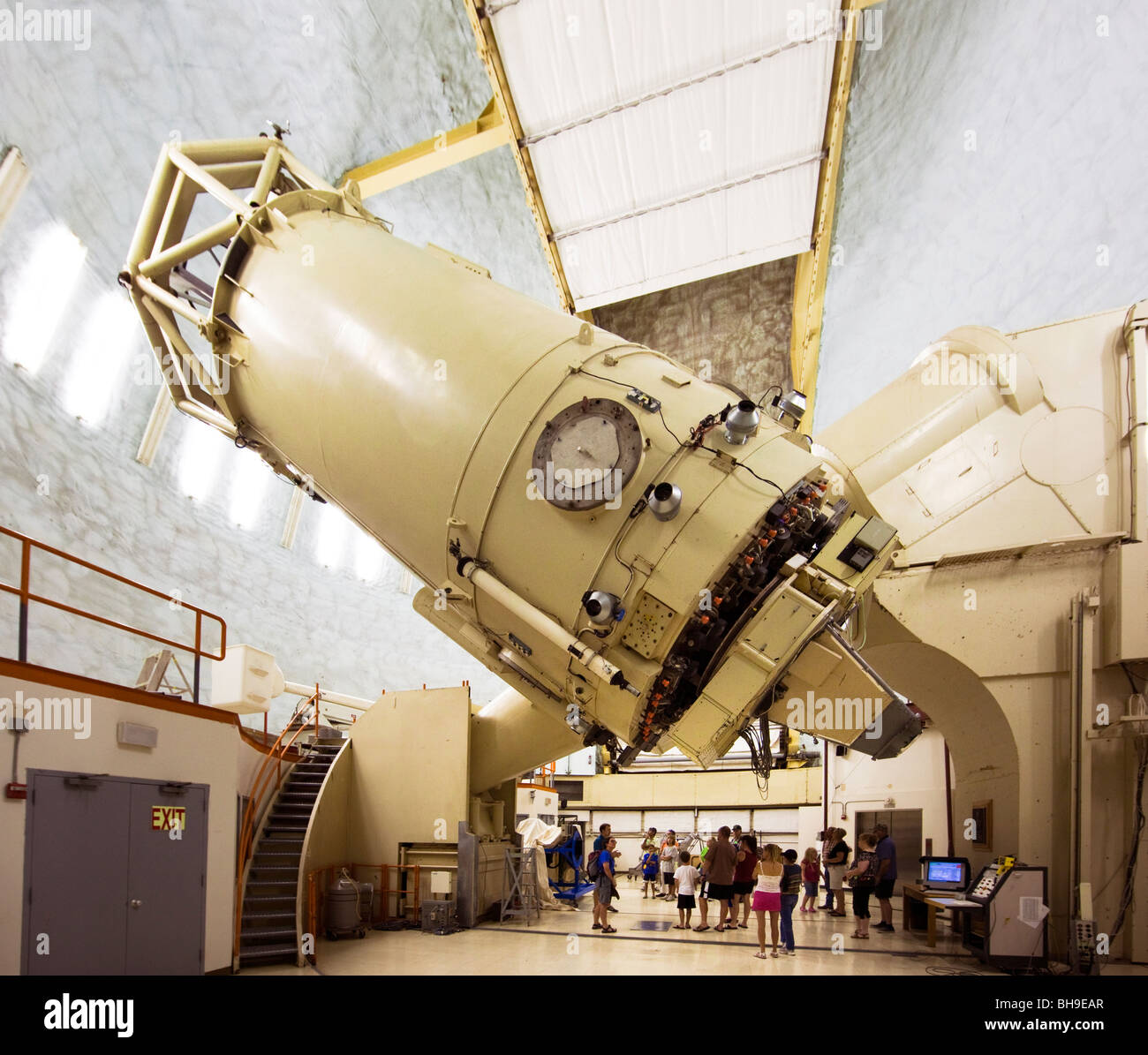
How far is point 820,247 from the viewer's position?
15922 millimetres

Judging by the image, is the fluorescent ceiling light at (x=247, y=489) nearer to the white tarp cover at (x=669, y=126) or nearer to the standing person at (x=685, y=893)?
the white tarp cover at (x=669, y=126)

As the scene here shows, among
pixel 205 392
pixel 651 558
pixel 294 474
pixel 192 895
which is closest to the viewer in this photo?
pixel 651 558

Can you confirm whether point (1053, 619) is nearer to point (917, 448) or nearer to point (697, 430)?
point (917, 448)

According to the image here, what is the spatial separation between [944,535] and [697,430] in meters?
5.05

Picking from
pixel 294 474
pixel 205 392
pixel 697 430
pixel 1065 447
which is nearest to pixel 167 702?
pixel 294 474

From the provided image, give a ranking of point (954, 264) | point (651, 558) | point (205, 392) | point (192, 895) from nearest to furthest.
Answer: point (651, 558) → point (192, 895) → point (205, 392) → point (954, 264)

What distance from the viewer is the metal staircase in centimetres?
879

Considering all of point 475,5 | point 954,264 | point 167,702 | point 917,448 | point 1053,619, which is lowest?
point 167,702

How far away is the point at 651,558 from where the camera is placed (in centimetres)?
599

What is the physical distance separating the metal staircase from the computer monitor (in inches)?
282

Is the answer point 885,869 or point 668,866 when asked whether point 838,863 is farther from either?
point 668,866

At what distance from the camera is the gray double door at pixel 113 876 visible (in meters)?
5.76

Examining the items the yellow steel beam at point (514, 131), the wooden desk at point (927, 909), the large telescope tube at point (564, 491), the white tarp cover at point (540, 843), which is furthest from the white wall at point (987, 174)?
the white tarp cover at point (540, 843)

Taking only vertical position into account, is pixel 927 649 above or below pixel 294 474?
below
